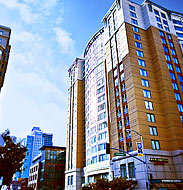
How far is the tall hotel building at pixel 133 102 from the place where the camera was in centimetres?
4112

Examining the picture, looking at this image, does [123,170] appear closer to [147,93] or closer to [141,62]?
[147,93]

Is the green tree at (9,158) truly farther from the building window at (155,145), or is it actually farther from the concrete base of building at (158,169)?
the building window at (155,145)

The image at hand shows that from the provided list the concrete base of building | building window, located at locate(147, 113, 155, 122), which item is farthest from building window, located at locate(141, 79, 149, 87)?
the concrete base of building

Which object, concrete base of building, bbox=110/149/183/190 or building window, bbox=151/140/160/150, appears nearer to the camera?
concrete base of building, bbox=110/149/183/190

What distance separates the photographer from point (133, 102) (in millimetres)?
45406

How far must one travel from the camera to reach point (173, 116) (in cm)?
4456

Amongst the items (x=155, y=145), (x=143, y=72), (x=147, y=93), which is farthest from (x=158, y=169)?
(x=143, y=72)

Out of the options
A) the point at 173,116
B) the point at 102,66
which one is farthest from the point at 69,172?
the point at 173,116

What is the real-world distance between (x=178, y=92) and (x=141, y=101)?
11.5 meters

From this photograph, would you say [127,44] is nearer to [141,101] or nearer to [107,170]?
[141,101]

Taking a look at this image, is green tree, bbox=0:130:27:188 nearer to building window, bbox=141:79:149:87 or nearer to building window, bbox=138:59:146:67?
building window, bbox=141:79:149:87

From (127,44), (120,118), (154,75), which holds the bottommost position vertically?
(120,118)

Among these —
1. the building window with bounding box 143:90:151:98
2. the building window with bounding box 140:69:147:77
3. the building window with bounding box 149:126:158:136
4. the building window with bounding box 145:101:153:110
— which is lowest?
the building window with bounding box 149:126:158:136

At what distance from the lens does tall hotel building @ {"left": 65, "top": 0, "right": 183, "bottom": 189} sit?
4112 cm
